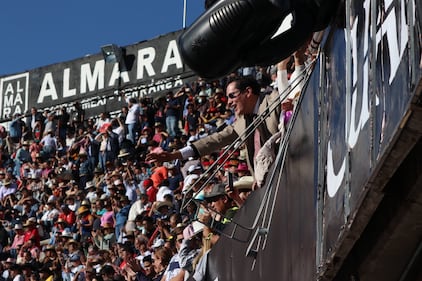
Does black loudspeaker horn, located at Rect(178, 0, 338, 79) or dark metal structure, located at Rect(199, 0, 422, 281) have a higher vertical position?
black loudspeaker horn, located at Rect(178, 0, 338, 79)

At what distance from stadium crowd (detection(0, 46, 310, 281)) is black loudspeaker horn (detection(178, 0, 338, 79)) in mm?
4465

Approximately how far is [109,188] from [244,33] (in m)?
14.7

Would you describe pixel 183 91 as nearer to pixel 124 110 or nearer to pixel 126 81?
Result: pixel 124 110

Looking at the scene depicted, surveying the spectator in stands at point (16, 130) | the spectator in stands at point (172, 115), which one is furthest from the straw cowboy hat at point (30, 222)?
the spectator in stands at point (16, 130)

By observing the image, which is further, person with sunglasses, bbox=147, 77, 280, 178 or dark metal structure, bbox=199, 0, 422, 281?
person with sunglasses, bbox=147, 77, 280, 178

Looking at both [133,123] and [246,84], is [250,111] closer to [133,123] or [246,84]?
[246,84]

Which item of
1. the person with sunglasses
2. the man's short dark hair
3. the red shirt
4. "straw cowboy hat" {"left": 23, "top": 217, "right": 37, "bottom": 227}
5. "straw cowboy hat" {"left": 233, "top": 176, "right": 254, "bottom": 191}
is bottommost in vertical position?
"straw cowboy hat" {"left": 233, "top": 176, "right": 254, "bottom": 191}

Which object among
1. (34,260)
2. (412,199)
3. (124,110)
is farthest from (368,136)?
(124,110)

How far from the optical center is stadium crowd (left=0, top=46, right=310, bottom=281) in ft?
45.6

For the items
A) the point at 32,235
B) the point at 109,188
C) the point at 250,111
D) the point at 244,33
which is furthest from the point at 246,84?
the point at 32,235

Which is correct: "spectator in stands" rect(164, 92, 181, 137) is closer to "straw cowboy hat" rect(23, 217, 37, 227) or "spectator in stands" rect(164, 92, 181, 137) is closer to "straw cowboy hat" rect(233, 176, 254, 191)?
"straw cowboy hat" rect(23, 217, 37, 227)

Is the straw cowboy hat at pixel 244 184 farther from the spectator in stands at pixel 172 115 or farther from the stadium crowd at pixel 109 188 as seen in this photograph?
the spectator in stands at pixel 172 115

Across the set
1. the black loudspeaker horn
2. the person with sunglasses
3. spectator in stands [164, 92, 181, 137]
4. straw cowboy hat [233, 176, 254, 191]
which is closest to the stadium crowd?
spectator in stands [164, 92, 181, 137]

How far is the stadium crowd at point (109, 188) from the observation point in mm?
13898
